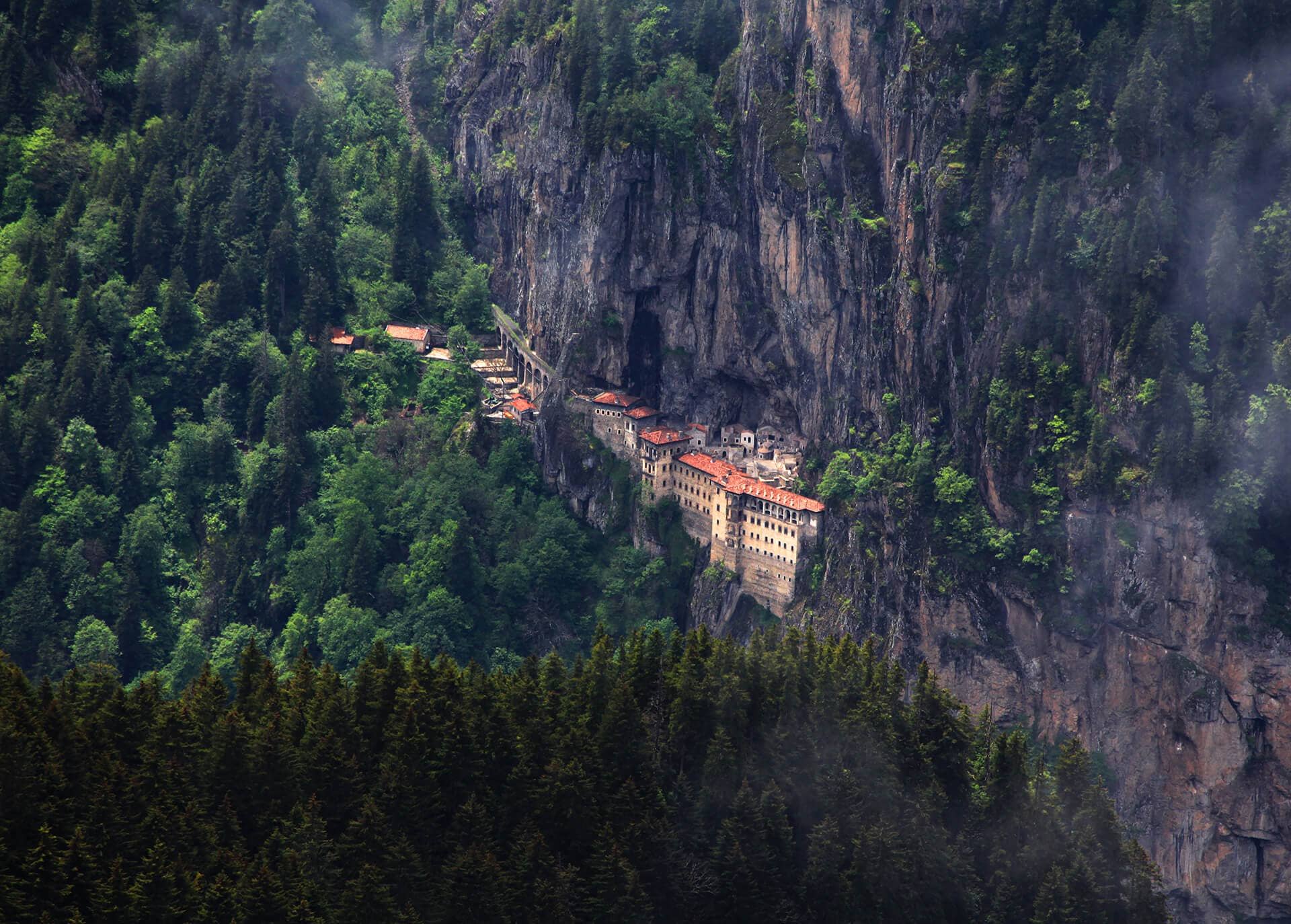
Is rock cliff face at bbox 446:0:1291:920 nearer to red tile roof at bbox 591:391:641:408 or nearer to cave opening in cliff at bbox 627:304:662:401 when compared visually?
cave opening in cliff at bbox 627:304:662:401

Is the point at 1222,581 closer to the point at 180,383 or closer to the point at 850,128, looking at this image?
the point at 850,128

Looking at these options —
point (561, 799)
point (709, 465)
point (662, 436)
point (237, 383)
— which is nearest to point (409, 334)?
point (237, 383)

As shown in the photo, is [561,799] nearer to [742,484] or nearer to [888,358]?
[742,484]

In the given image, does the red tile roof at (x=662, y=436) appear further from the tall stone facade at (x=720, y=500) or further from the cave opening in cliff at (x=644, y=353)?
the cave opening in cliff at (x=644, y=353)

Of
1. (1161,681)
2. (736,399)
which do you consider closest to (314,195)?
(736,399)

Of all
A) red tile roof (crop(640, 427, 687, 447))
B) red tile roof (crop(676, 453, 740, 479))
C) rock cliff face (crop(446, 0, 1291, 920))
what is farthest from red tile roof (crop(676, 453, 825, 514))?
rock cliff face (crop(446, 0, 1291, 920))

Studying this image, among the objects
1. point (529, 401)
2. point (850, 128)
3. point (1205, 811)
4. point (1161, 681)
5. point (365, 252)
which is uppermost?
point (850, 128)
